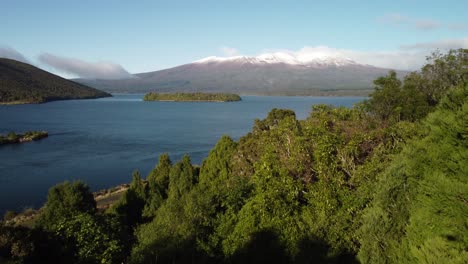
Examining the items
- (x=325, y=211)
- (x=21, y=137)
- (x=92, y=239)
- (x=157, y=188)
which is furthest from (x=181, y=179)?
(x=21, y=137)

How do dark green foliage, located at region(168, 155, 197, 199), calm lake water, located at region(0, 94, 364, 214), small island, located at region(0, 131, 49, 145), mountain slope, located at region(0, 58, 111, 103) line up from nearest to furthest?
1. dark green foliage, located at region(168, 155, 197, 199)
2. calm lake water, located at region(0, 94, 364, 214)
3. small island, located at region(0, 131, 49, 145)
4. mountain slope, located at region(0, 58, 111, 103)

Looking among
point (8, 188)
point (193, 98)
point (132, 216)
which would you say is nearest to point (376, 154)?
point (132, 216)

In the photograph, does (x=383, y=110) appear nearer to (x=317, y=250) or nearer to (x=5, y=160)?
(x=317, y=250)

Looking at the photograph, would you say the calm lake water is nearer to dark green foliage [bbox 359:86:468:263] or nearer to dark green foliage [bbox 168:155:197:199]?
dark green foliage [bbox 168:155:197:199]

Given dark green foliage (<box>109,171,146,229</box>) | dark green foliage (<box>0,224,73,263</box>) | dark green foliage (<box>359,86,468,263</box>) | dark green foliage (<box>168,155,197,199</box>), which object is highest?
dark green foliage (<box>359,86,468,263</box>)

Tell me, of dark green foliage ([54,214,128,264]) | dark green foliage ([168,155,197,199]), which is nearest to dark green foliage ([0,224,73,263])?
dark green foliage ([54,214,128,264])

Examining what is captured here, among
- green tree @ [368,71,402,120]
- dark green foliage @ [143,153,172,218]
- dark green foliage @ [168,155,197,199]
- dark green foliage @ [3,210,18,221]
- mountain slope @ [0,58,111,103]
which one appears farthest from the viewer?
mountain slope @ [0,58,111,103]
